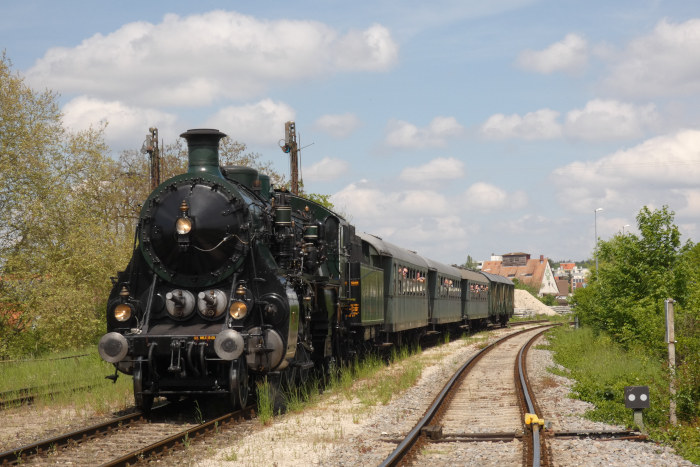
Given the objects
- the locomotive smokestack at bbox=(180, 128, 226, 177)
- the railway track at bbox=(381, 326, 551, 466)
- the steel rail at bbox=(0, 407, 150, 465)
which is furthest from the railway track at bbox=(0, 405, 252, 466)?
the locomotive smokestack at bbox=(180, 128, 226, 177)

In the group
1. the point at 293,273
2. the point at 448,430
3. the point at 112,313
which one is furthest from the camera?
the point at 293,273

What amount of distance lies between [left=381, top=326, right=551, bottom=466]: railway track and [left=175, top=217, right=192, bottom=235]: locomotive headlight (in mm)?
4060

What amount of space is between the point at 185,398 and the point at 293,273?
279 cm

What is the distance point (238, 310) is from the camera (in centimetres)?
1041

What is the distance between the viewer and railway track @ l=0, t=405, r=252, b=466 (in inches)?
308

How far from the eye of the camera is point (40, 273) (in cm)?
2209

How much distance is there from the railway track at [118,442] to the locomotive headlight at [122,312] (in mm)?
1314

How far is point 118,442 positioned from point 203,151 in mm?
4395

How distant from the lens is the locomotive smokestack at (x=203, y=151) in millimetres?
11312

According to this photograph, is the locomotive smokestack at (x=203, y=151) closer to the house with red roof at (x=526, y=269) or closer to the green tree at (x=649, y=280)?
the green tree at (x=649, y=280)

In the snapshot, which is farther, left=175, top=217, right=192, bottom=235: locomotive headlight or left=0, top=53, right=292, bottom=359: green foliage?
left=0, top=53, right=292, bottom=359: green foliage

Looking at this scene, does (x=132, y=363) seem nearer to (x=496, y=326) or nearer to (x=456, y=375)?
(x=456, y=375)

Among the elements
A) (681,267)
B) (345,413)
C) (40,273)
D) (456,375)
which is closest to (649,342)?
(681,267)

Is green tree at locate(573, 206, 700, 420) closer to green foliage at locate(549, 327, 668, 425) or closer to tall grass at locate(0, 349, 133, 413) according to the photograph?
green foliage at locate(549, 327, 668, 425)
